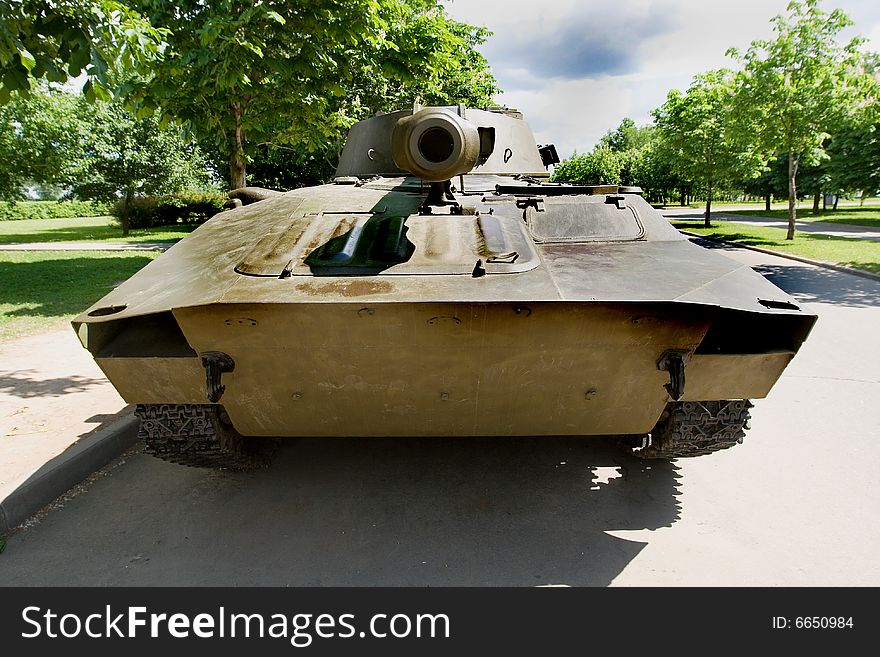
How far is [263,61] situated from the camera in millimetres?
7676

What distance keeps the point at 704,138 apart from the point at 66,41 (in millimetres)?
21343

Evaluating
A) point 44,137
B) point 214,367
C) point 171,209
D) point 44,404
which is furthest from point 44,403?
point 171,209

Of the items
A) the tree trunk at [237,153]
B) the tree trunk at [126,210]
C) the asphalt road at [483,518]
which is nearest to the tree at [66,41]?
the asphalt road at [483,518]

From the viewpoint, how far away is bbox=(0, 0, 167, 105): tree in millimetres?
3988

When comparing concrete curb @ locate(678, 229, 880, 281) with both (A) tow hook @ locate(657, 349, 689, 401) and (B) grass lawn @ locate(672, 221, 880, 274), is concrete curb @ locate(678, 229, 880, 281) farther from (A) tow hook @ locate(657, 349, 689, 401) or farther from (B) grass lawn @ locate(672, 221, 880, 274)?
(A) tow hook @ locate(657, 349, 689, 401)

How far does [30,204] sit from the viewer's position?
46.7 meters

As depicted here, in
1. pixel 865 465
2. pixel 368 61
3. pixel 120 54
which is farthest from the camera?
pixel 368 61

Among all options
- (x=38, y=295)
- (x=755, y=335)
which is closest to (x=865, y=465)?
(x=755, y=335)

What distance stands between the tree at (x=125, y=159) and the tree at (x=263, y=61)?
15200mm

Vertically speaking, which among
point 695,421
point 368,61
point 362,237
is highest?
point 368,61

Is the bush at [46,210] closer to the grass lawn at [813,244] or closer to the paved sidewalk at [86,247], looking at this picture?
the paved sidewalk at [86,247]

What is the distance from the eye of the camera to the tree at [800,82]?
14453 mm
